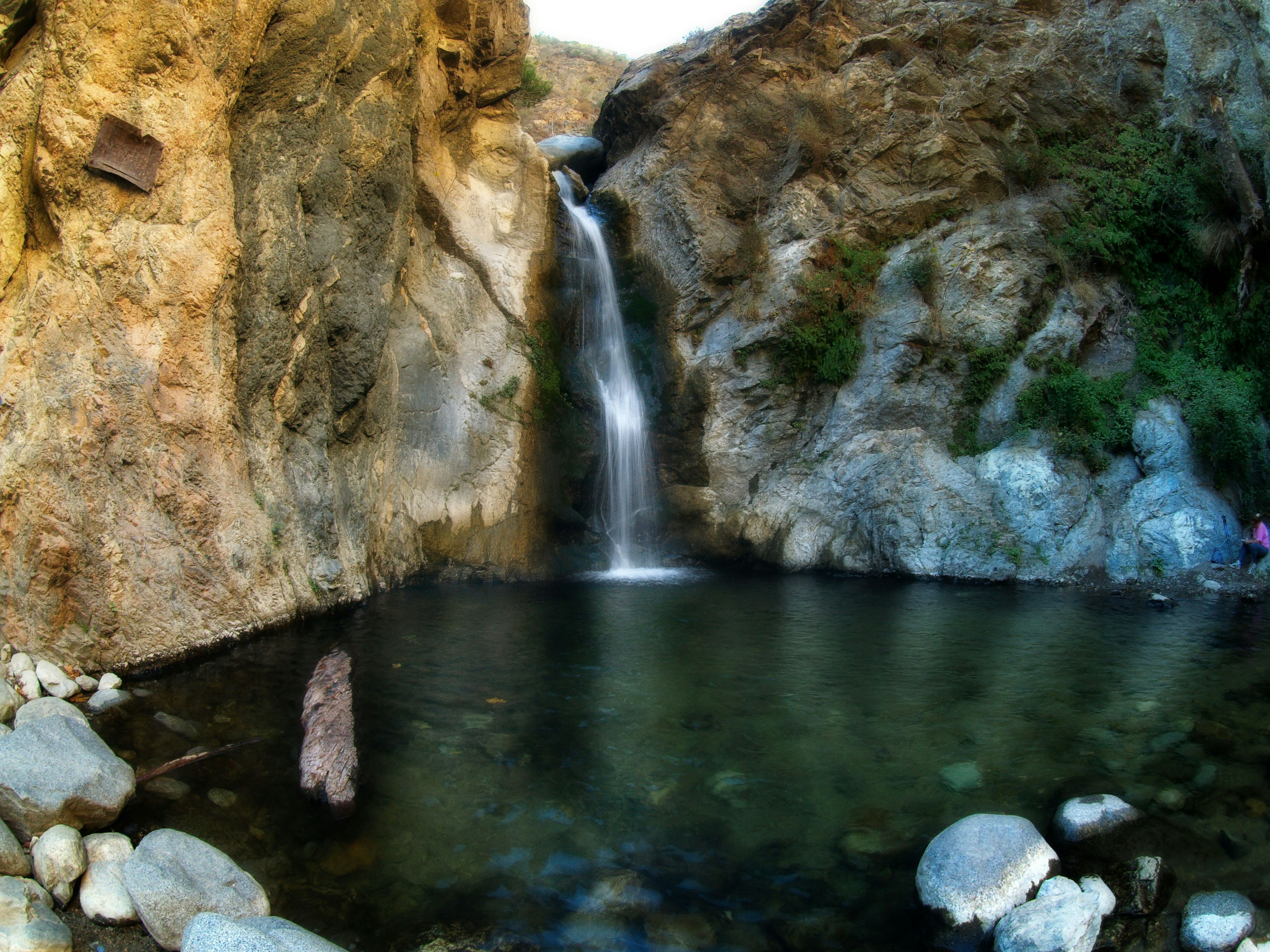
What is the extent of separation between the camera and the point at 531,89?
3181cm

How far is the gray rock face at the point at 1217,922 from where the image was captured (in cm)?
404

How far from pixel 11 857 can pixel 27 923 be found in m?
0.61

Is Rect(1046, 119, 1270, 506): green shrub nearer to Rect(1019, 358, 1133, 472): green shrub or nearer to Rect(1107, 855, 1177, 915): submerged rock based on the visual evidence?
Rect(1019, 358, 1133, 472): green shrub

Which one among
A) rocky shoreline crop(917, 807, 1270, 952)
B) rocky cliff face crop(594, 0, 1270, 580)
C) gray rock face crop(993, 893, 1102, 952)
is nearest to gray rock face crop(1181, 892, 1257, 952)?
rocky shoreline crop(917, 807, 1270, 952)

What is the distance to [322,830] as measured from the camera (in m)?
5.27

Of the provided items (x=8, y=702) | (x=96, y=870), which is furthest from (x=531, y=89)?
(x=96, y=870)

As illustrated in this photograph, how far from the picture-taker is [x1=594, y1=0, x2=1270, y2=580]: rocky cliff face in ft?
50.2

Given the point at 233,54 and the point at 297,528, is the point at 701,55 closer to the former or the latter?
the point at 233,54

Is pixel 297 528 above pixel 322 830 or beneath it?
above

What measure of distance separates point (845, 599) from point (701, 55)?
51.8 feet

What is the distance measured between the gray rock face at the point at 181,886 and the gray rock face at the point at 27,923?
35cm

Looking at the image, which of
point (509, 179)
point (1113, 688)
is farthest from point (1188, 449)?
point (509, 179)

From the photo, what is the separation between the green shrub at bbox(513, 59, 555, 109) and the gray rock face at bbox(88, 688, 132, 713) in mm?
28938

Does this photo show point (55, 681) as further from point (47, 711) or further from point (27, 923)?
point (27, 923)
